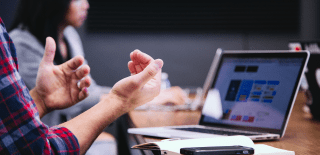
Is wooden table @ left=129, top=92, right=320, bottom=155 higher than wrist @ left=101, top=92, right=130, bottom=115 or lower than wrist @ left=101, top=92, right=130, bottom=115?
lower

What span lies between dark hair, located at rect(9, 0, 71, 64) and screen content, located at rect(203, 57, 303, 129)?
1.20 m

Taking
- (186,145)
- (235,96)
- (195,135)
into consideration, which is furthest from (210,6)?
(186,145)

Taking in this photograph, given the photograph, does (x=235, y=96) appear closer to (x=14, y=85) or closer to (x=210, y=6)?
(x=14, y=85)

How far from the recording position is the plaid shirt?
66 centimetres

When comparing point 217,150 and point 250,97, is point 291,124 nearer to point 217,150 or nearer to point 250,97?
point 250,97

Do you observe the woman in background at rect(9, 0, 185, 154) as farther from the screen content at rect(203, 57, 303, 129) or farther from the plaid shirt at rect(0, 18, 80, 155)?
the plaid shirt at rect(0, 18, 80, 155)

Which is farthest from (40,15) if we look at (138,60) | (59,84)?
(138,60)

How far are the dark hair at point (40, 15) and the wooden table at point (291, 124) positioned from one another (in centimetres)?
83

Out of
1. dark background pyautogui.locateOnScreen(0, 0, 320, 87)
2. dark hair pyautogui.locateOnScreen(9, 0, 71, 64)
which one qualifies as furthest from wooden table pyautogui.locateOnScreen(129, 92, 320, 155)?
dark background pyautogui.locateOnScreen(0, 0, 320, 87)

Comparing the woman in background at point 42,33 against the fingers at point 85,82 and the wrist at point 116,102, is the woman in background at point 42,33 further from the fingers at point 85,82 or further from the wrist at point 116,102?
the wrist at point 116,102

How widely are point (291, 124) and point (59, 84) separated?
87 centimetres

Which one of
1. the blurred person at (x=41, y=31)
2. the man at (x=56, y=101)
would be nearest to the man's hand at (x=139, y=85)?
the man at (x=56, y=101)

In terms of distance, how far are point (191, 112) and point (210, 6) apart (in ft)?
6.82

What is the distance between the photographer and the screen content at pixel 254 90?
0.97 meters
